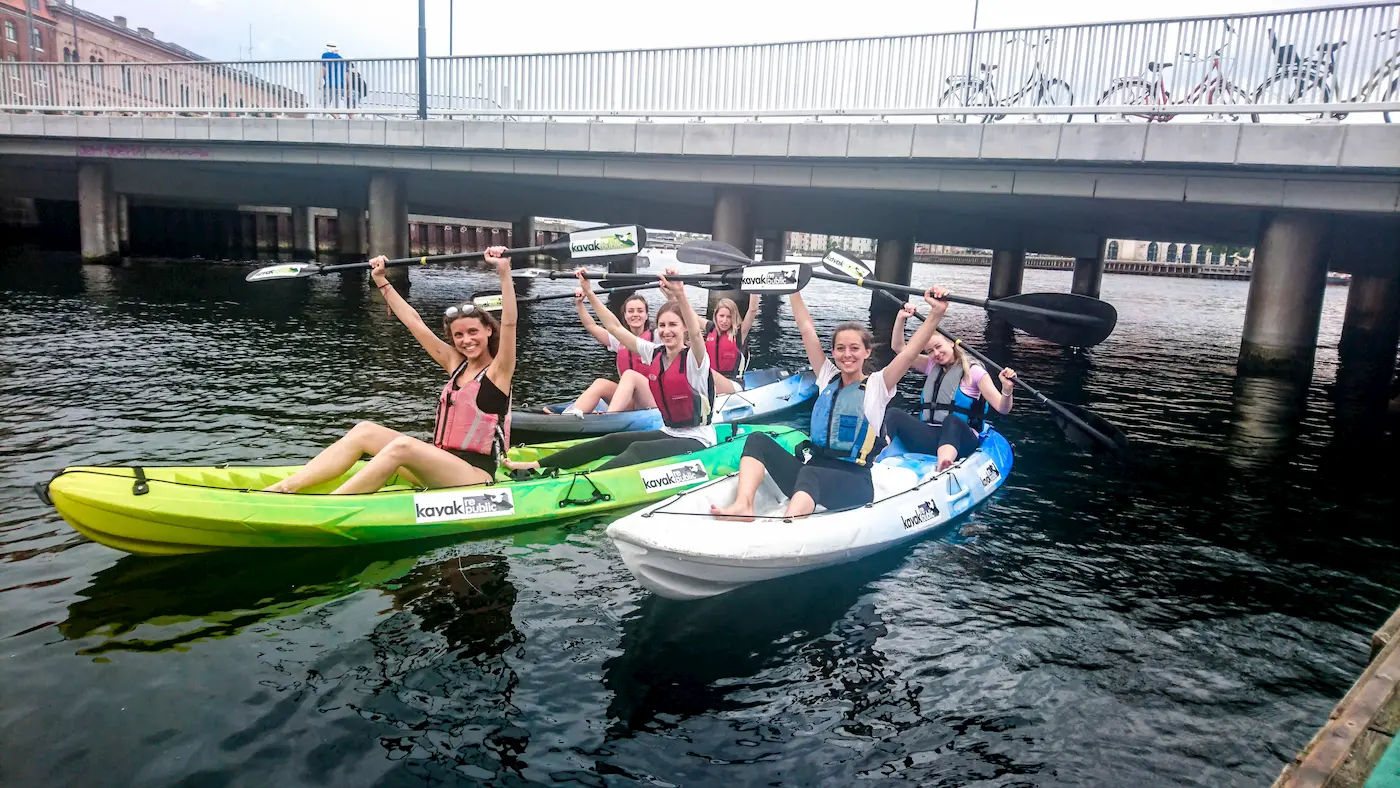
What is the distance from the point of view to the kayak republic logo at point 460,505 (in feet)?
21.3

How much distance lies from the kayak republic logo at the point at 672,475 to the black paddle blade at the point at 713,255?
2.05m

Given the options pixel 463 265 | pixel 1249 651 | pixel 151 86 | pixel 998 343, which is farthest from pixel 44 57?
pixel 1249 651

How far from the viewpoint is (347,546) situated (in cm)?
643

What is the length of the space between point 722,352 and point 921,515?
5.63m

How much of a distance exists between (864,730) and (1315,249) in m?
15.4

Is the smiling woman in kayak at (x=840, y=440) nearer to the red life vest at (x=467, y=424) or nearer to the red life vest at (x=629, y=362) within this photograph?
the red life vest at (x=467, y=424)

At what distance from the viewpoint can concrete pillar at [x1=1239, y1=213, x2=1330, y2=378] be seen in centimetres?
1551

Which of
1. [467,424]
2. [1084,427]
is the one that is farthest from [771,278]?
[1084,427]

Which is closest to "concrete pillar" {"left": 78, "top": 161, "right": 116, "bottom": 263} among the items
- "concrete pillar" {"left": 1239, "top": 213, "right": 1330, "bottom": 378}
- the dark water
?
the dark water

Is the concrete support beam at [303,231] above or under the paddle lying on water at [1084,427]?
above

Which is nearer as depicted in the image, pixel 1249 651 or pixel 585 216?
pixel 1249 651

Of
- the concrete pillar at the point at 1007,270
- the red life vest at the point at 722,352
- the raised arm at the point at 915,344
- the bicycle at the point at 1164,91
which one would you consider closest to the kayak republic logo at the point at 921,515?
the raised arm at the point at 915,344

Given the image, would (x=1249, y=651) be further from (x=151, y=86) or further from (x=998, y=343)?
(x=151, y=86)

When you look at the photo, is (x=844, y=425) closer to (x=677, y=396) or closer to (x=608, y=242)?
(x=677, y=396)
